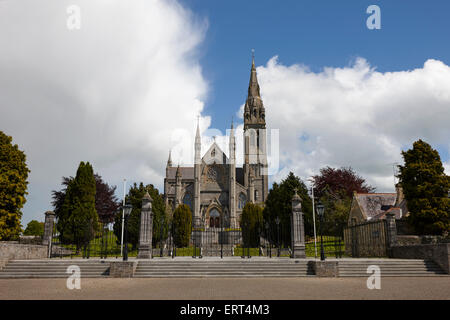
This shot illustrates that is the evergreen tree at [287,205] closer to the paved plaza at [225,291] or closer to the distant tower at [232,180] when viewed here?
the paved plaza at [225,291]

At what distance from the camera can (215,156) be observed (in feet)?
256

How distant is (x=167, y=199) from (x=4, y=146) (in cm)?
5248

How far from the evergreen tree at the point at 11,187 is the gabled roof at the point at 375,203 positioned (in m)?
29.1

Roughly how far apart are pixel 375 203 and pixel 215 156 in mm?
48884

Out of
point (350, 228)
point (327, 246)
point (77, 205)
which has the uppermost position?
point (77, 205)

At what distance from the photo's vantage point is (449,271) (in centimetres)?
1361

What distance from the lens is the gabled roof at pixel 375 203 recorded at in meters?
31.7

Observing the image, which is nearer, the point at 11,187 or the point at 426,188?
the point at 11,187

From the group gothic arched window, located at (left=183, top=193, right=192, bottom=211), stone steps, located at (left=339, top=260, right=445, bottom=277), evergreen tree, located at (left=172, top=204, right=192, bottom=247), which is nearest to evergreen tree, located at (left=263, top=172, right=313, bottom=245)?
evergreen tree, located at (left=172, top=204, right=192, bottom=247)

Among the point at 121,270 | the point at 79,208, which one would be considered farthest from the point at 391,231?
the point at 79,208

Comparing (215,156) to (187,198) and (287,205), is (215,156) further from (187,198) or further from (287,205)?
(287,205)
